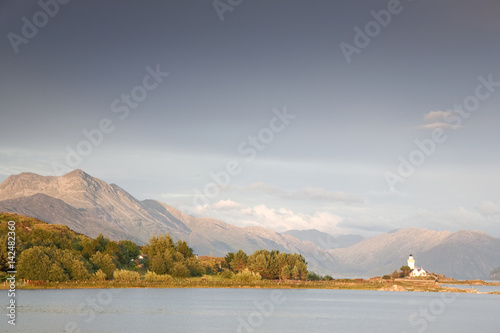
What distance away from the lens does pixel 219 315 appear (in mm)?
78375

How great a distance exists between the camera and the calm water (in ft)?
213

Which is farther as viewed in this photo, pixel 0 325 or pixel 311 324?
pixel 311 324

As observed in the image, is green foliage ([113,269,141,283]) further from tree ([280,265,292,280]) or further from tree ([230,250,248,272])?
tree ([280,265,292,280])

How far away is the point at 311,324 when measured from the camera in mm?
72062

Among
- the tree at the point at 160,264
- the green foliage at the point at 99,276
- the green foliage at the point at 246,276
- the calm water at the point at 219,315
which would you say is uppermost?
the tree at the point at 160,264

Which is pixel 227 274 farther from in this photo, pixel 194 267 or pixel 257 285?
pixel 257 285

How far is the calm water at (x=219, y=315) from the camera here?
65.0 m

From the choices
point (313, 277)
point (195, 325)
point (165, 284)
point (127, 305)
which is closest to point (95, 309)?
point (127, 305)

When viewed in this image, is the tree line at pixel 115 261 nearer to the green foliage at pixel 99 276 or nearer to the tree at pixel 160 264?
the tree at pixel 160 264

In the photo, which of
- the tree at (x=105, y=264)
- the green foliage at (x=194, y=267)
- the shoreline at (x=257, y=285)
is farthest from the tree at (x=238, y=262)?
the tree at (x=105, y=264)

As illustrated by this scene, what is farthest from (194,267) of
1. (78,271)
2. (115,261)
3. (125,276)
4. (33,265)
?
(33,265)

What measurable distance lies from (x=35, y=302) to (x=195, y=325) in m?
30.4

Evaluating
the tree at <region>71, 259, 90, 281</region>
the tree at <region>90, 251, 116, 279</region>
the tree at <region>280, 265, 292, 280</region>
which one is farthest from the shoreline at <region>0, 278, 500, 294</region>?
the tree at <region>90, 251, 116, 279</region>

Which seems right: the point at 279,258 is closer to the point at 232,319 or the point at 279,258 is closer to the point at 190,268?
the point at 190,268
